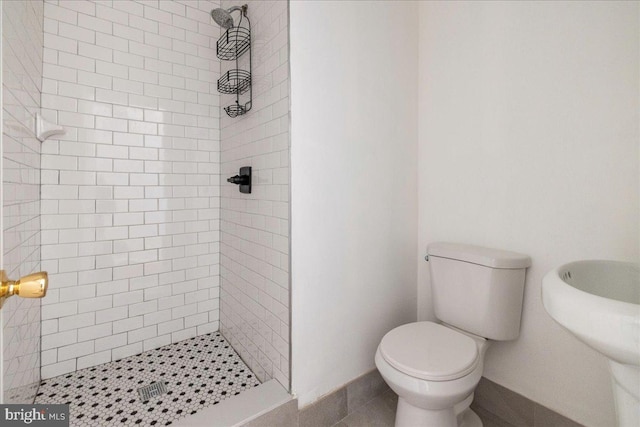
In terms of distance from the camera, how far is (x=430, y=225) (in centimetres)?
174

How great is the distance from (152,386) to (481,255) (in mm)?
1683

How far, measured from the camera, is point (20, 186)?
3.73 ft

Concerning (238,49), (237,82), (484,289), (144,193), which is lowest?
(484,289)

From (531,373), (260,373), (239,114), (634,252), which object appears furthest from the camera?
(239,114)

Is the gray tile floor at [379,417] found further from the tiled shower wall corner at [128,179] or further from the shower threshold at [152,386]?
the tiled shower wall corner at [128,179]

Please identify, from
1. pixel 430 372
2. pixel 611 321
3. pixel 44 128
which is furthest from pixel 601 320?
pixel 44 128

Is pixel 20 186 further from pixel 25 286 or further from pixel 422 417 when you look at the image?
pixel 422 417

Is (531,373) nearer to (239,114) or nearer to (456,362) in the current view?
(456,362)

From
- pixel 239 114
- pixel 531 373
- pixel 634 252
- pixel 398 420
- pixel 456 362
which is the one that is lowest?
pixel 398 420

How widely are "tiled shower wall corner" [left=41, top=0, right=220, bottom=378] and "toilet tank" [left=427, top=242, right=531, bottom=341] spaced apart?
57.5 inches

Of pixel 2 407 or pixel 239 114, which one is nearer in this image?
pixel 2 407

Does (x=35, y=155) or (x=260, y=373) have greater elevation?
(x=35, y=155)

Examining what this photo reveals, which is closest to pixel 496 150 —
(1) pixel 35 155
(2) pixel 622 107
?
(2) pixel 622 107

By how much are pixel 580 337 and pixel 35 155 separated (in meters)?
2.06
